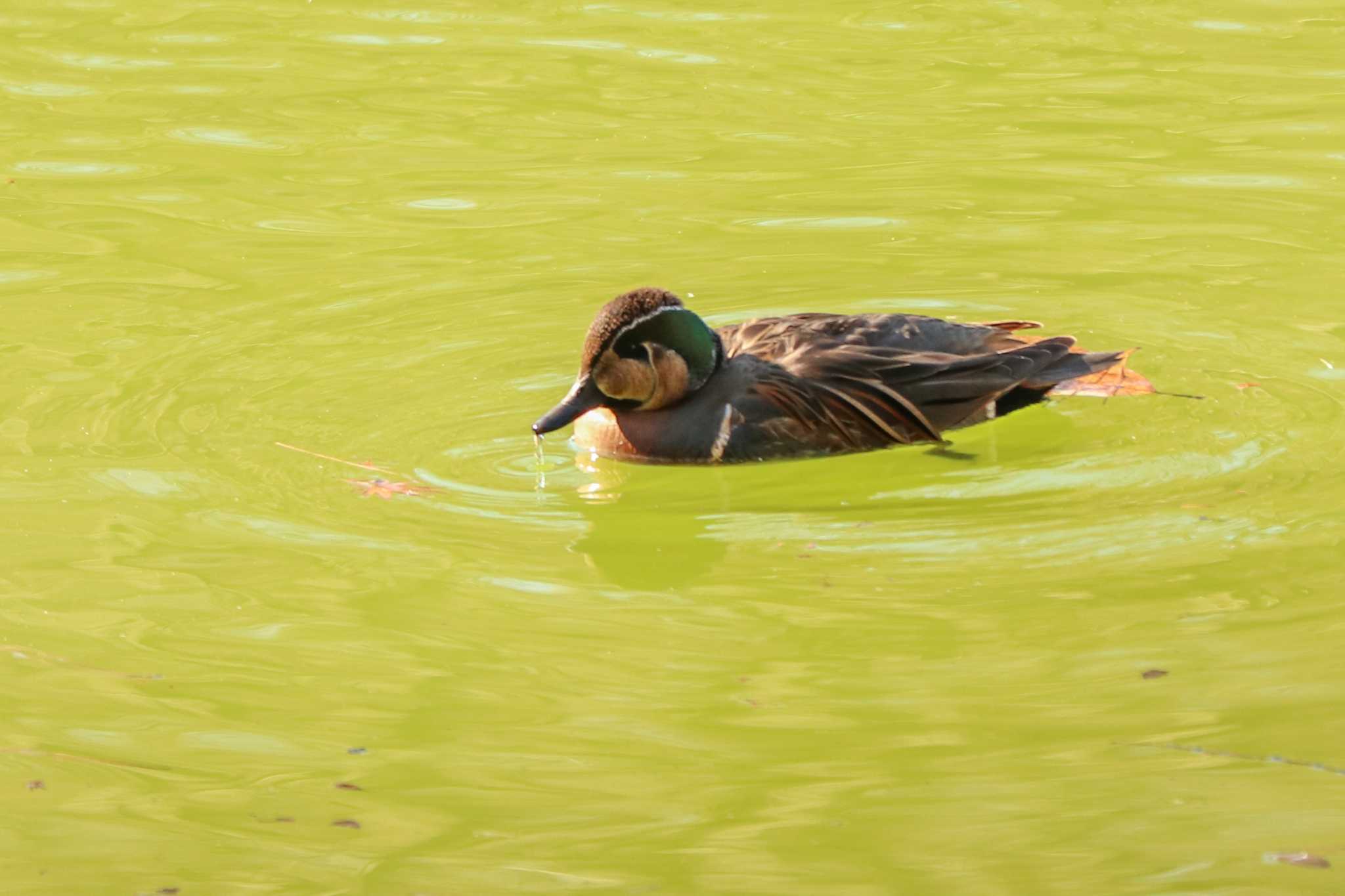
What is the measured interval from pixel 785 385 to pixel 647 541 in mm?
1387

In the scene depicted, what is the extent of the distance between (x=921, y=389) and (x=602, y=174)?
468 cm

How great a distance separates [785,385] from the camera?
966 centimetres

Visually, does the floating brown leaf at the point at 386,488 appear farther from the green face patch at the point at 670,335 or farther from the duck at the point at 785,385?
the green face patch at the point at 670,335

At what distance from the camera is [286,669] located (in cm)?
730

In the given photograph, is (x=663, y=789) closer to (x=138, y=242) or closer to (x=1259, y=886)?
(x=1259, y=886)

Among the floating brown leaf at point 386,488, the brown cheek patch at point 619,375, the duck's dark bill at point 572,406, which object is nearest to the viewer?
the floating brown leaf at point 386,488

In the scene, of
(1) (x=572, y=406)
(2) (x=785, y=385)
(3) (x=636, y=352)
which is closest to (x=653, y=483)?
(1) (x=572, y=406)

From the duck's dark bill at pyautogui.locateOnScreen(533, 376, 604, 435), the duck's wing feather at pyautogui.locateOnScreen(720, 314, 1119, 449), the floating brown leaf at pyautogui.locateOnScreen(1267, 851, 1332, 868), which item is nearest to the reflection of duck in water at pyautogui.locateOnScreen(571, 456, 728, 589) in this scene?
the duck's dark bill at pyautogui.locateOnScreen(533, 376, 604, 435)

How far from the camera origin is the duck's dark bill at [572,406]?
935 cm

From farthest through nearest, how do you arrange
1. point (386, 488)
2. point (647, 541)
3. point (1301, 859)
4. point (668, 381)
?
point (668, 381) < point (386, 488) < point (647, 541) < point (1301, 859)

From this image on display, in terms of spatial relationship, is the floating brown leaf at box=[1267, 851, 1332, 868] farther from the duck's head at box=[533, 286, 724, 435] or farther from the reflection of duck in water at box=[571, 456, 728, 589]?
the duck's head at box=[533, 286, 724, 435]

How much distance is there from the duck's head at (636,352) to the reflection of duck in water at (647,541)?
48cm

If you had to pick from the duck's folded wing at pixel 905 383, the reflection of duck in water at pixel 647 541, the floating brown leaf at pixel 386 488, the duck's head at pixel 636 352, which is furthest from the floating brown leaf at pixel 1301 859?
the duck's head at pixel 636 352

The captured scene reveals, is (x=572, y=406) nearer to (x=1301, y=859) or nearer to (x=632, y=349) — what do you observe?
(x=632, y=349)
